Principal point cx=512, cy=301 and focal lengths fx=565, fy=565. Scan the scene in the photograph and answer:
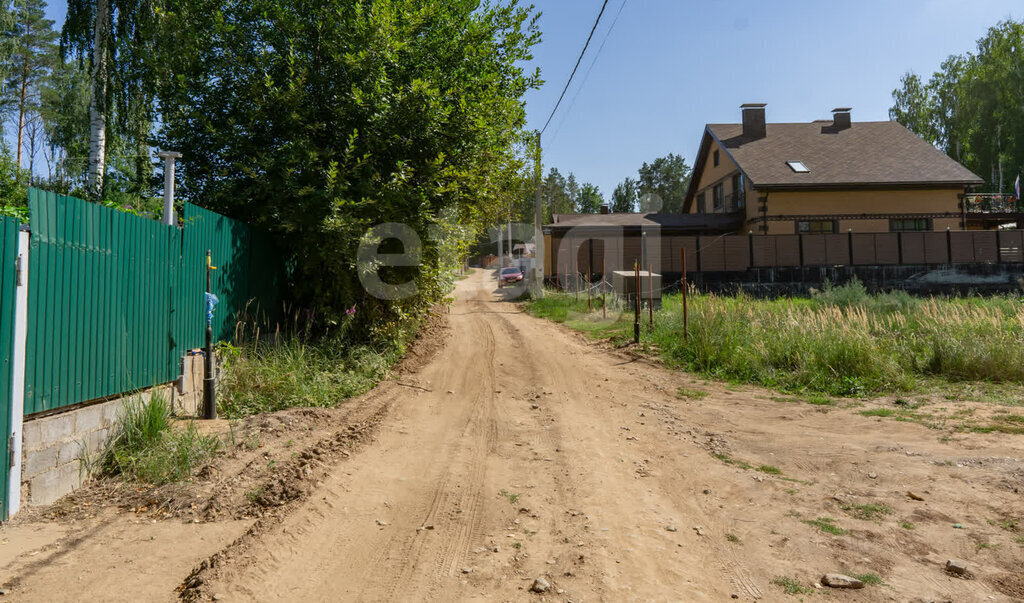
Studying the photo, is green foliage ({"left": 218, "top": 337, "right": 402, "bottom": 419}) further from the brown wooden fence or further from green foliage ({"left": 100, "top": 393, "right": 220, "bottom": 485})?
the brown wooden fence

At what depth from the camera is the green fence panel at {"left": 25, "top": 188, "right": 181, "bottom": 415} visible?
4.22m

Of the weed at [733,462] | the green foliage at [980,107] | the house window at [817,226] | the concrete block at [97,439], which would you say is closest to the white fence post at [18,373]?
the concrete block at [97,439]

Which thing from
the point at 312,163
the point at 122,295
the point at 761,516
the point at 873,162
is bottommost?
the point at 761,516

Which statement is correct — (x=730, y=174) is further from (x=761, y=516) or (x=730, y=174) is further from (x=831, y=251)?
(x=761, y=516)

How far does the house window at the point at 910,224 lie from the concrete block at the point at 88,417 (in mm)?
32005

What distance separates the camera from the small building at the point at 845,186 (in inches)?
1058

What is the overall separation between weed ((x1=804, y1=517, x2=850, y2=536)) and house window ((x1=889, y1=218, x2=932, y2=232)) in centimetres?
2897

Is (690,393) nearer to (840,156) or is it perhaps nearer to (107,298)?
(107,298)

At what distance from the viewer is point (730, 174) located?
30.4 metres

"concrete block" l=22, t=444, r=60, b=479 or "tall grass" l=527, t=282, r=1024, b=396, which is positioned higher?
"tall grass" l=527, t=282, r=1024, b=396

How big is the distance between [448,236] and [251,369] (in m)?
4.01

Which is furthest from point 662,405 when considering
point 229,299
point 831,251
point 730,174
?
point 730,174

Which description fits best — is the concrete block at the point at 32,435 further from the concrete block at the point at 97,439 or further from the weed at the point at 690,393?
the weed at the point at 690,393

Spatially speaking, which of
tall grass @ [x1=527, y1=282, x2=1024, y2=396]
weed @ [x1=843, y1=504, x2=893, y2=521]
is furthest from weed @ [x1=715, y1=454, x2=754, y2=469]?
tall grass @ [x1=527, y1=282, x2=1024, y2=396]
